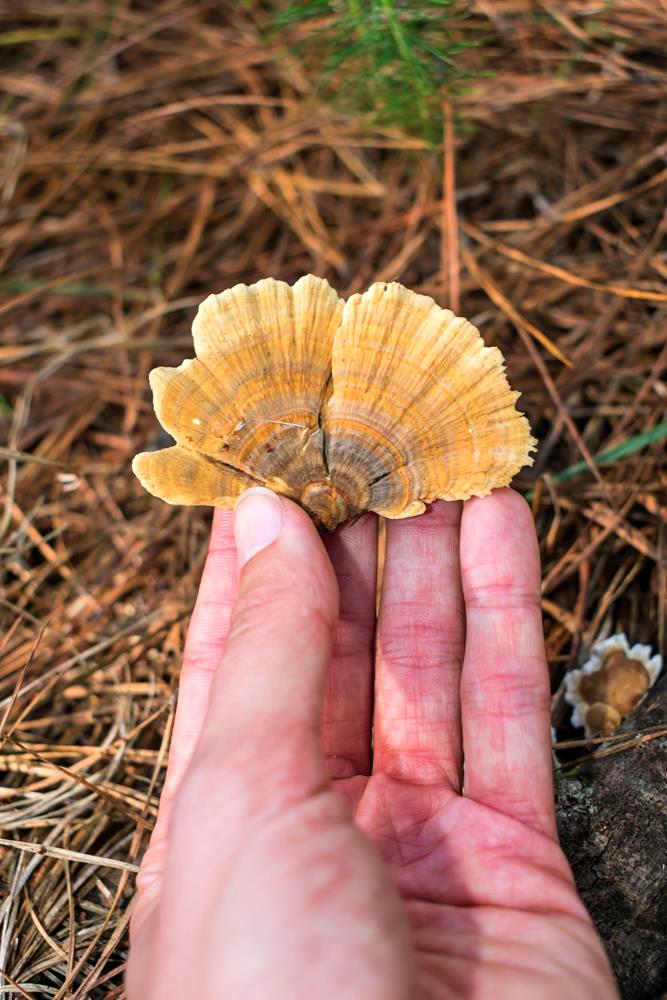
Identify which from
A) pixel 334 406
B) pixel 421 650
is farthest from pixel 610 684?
pixel 334 406

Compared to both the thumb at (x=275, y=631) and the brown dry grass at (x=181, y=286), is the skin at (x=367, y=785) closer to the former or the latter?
the thumb at (x=275, y=631)

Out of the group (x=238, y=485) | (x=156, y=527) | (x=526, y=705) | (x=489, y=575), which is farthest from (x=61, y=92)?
(x=526, y=705)

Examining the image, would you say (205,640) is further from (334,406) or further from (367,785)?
(334,406)

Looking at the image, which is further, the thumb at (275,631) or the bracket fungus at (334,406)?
the bracket fungus at (334,406)

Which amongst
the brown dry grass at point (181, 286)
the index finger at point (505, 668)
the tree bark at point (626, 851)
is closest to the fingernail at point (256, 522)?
the index finger at point (505, 668)

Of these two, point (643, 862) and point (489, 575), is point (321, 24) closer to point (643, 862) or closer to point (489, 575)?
point (489, 575)
